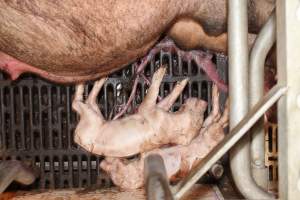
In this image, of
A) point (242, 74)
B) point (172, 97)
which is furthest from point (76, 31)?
point (172, 97)

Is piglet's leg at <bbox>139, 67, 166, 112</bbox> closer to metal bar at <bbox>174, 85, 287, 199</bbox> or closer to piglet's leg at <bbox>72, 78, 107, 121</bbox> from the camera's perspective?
piglet's leg at <bbox>72, 78, 107, 121</bbox>

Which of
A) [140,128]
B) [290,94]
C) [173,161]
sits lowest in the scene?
[173,161]

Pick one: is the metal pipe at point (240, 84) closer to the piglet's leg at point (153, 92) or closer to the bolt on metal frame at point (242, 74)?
the bolt on metal frame at point (242, 74)

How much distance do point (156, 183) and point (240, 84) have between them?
0.99 feet

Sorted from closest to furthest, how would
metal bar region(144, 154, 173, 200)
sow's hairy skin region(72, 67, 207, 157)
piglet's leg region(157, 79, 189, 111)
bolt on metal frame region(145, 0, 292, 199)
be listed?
metal bar region(144, 154, 173, 200), bolt on metal frame region(145, 0, 292, 199), sow's hairy skin region(72, 67, 207, 157), piglet's leg region(157, 79, 189, 111)

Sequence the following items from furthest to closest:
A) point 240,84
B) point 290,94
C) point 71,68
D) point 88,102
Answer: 1. point 88,102
2. point 71,68
3. point 240,84
4. point 290,94

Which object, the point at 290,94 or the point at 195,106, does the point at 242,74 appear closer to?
the point at 290,94

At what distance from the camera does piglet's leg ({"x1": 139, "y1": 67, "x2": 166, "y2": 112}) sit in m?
1.45

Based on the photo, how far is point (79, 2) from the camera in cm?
100

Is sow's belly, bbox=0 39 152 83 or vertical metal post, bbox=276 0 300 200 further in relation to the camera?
sow's belly, bbox=0 39 152 83

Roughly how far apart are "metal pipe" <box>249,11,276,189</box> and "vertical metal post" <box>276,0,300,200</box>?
13 cm

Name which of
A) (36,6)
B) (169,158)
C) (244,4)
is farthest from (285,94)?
(169,158)

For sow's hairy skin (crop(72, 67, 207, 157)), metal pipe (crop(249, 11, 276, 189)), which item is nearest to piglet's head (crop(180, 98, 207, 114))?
sow's hairy skin (crop(72, 67, 207, 157))

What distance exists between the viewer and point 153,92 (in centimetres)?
147
